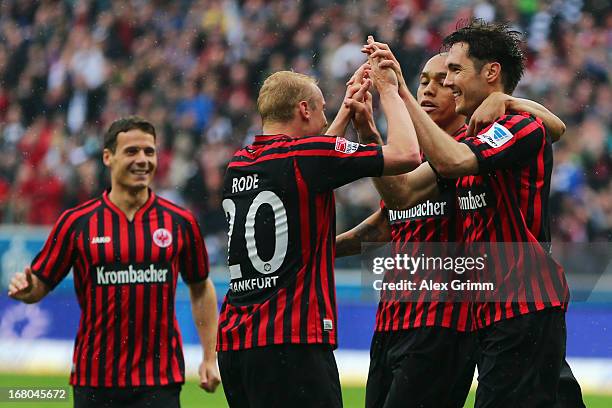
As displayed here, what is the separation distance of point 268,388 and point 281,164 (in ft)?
2.64

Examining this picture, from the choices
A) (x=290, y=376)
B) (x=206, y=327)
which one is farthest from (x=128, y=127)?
(x=290, y=376)

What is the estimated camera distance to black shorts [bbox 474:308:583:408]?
4.11 m

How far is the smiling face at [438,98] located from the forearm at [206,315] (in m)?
1.38

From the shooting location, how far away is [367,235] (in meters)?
5.32

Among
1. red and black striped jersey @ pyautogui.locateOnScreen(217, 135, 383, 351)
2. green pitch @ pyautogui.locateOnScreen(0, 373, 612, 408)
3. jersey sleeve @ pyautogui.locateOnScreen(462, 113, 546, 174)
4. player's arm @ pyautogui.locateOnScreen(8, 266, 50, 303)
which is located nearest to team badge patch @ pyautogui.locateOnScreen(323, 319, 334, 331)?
red and black striped jersey @ pyautogui.locateOnScreen(217, 135, 383, 351)

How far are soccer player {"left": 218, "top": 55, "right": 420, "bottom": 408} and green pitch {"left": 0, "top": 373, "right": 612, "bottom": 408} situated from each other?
14.3ft

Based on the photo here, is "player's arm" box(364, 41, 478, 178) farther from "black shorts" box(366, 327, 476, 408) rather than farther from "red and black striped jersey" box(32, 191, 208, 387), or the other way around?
"red and black striped jersey" box(32, 191, 208, 387)

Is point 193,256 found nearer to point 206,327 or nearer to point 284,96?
point 206,327

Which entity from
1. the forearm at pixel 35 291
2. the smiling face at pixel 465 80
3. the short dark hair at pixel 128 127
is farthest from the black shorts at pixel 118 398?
the smiling face at pixel 465 80

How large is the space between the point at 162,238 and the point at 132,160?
0.43m

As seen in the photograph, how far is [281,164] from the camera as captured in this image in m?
4.09

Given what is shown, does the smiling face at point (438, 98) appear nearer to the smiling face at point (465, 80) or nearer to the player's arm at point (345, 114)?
the smiling face at point (465, 80)

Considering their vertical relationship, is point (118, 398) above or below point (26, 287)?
below

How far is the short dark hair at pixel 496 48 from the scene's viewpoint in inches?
177
